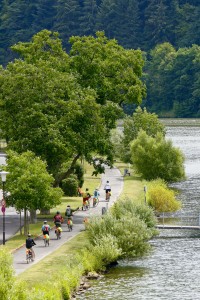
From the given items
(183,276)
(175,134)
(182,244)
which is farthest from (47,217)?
(175,134)

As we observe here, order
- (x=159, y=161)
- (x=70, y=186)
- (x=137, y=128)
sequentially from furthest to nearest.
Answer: (x=137, y=128)
(x=159, y=161)
(x=70, y=186)

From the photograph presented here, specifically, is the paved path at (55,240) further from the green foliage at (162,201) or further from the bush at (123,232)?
the green foliage at (162,201)

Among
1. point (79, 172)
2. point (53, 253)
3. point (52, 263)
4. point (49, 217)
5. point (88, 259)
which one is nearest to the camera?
point (52, 263)

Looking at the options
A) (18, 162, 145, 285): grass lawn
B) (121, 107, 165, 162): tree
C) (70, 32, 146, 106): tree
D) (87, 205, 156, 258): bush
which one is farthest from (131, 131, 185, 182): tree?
(87, 205, 156, 258): bush

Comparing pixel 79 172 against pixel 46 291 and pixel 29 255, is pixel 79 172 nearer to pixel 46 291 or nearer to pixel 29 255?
pixel 29 255

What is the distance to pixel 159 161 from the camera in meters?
95.4

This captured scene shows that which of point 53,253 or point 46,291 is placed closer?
point 46,291

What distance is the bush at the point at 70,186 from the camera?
8088 centimetres

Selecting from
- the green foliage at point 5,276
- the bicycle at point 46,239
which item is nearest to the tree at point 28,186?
the bicycle at point 46,239

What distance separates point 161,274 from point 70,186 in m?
31.0

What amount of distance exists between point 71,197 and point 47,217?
1426 centimetres

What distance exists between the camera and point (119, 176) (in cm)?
10062

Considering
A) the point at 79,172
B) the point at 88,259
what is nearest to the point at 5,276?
the point at 88,259

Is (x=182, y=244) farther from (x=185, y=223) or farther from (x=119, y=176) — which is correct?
(x=119, y=176)
